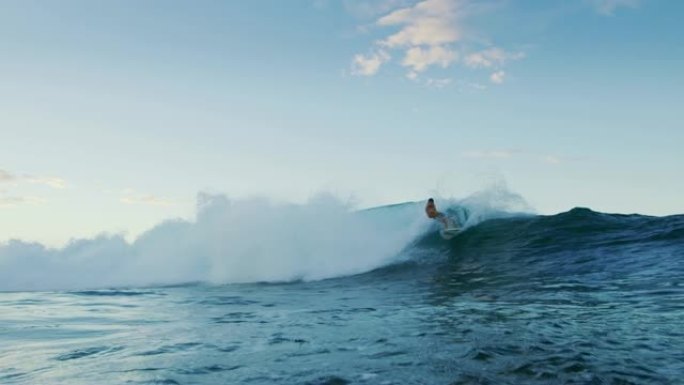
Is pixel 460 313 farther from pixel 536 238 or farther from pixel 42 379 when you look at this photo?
pixel 536 238

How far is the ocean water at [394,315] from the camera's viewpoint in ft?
17.8

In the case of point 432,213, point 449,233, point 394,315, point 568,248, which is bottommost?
point 394,315

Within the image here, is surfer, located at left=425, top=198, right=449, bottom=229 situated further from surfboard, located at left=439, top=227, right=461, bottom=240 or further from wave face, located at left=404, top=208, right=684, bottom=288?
wave face, located at left=404, top=208, right=684, bottom=288

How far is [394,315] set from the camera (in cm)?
888

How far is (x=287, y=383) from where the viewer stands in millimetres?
5039

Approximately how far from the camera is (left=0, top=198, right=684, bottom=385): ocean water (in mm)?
5434

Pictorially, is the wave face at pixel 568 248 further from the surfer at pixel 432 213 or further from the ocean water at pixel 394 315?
the surfer at pixel 432 213

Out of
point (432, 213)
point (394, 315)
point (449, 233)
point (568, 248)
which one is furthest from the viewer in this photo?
point (432, 213)

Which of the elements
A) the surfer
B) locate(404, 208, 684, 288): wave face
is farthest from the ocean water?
the surfer

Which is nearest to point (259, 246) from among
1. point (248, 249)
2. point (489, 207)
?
Result: point (248, 249)

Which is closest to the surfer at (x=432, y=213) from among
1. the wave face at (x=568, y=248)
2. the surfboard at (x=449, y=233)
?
the surfboard at (x=449, y=233)

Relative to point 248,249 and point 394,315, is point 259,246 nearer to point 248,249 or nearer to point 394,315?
point 248,249

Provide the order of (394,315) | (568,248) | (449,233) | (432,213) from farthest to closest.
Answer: (432,213) → (449,233) → (568,248) → (394,315)

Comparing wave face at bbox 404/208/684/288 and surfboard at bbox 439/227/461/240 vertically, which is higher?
surfboard at bbox 439/227/461/240
